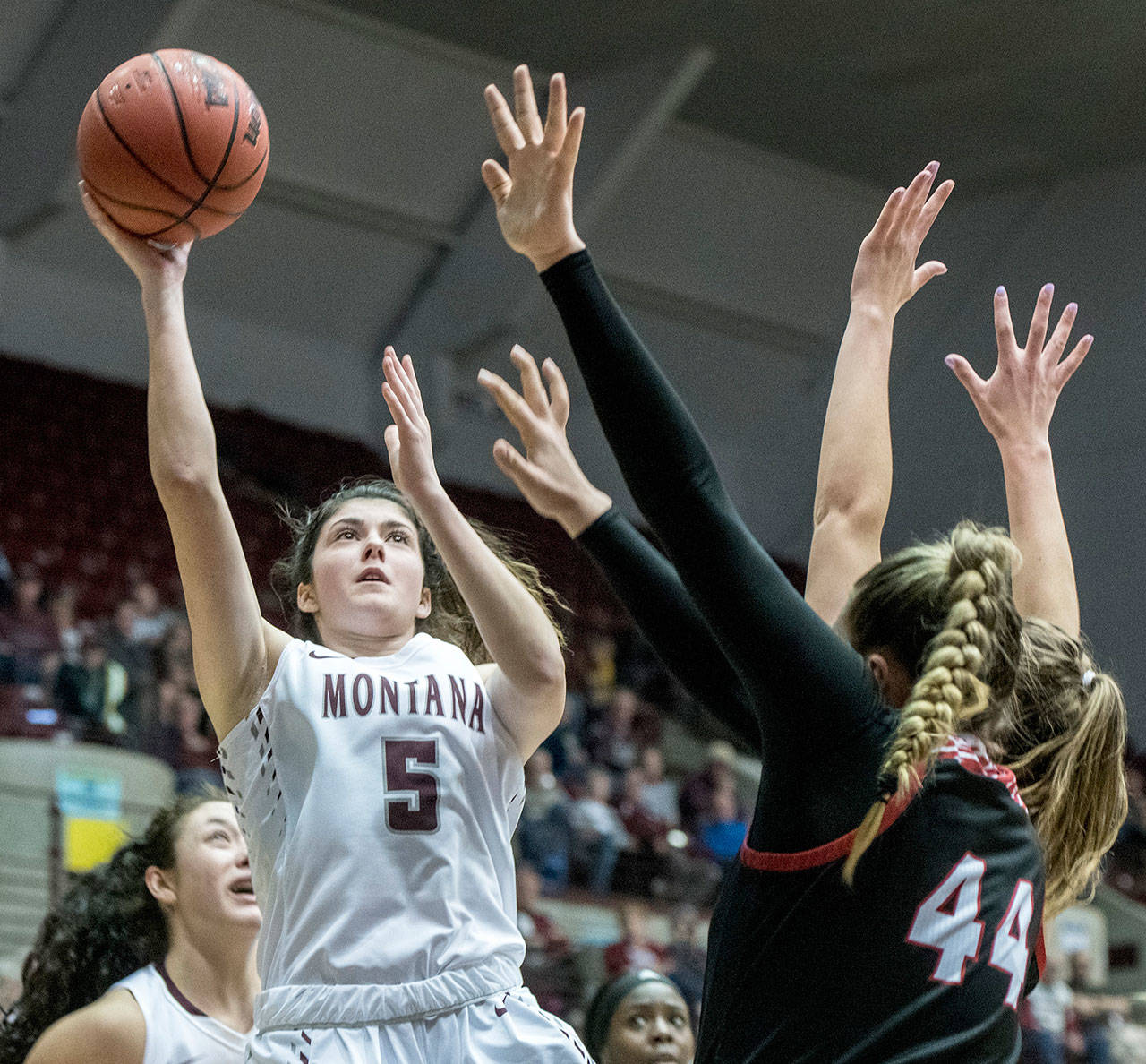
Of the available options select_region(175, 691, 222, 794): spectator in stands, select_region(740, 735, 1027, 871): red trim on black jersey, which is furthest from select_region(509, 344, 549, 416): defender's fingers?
select_region(175, 691, 222, 794): spectator in stands

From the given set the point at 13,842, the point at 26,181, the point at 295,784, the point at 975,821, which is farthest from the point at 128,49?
the point at 975,821

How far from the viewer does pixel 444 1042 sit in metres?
2.51

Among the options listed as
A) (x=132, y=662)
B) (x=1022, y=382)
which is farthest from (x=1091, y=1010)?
(x=1022, y=382)

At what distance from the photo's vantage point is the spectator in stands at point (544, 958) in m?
7.70

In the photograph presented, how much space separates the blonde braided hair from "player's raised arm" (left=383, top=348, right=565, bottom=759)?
0.85 metres

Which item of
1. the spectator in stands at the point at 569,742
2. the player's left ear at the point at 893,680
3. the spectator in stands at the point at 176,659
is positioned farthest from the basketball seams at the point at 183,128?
the spectator in stands at the point at 569,742

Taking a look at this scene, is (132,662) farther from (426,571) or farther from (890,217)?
(890,217)

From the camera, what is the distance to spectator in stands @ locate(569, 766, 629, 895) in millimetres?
9945

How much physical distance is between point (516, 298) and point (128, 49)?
415 centimetres

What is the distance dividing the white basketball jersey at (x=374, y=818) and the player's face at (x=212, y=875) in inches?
33.8

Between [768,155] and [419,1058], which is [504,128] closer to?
[419,1058]

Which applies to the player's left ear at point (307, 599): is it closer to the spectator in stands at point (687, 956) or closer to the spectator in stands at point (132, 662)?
the spectator in stands at point (687, 956)

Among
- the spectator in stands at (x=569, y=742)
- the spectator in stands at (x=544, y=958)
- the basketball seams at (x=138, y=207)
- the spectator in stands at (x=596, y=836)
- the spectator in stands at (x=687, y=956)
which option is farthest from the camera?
the spectator in stands at (x=569, y=742)

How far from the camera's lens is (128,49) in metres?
11.6
